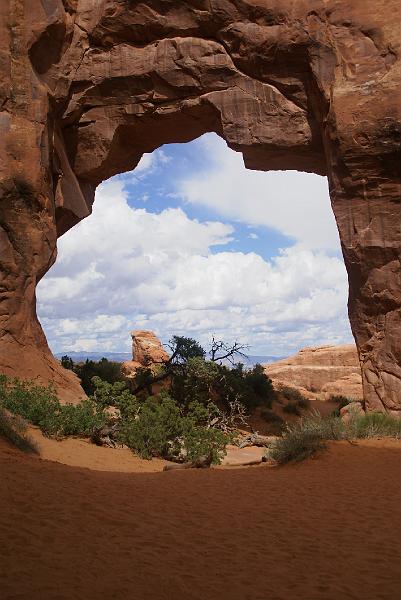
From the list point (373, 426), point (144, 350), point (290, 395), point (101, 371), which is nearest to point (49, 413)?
point (373, 426)

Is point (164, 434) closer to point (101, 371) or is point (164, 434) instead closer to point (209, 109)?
point (209, 109)

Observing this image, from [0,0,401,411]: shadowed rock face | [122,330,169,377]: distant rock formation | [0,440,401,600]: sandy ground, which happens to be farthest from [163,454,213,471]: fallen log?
[122,330,169,377]: distant rock formation

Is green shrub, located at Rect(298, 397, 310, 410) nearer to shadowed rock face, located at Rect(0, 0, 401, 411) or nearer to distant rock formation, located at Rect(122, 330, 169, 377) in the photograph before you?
shadowed rock face, located at Rect(0, 0, 401, 411)

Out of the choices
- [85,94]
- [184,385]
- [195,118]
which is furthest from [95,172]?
[184,385]

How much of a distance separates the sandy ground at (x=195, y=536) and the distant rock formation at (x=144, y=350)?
1021 inches

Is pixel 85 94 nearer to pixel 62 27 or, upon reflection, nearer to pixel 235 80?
pixel 62 27

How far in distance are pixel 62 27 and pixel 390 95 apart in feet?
31.8

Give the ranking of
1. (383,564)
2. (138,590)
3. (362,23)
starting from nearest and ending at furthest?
(138,590)
(383,564)
(362,23)

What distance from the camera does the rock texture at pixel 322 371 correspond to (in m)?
30.6

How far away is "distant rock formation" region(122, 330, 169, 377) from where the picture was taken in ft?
110

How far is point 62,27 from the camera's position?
1534 cm

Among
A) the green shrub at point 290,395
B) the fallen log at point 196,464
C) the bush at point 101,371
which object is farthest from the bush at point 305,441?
the green shrub at point 290,395

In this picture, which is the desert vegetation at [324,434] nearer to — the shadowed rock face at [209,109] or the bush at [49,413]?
the shadowed rock face at [209,109]

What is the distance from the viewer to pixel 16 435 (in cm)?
880
